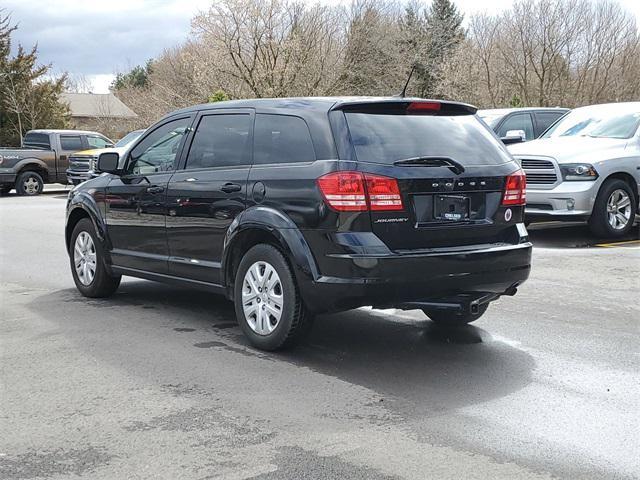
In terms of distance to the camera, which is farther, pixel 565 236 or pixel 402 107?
pixel 565 236

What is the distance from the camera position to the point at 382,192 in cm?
Answer: 519

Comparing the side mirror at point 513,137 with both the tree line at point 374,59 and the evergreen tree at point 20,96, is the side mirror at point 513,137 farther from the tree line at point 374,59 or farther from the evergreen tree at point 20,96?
the evergreen tree at point 20,96

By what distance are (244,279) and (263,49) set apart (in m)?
31.0

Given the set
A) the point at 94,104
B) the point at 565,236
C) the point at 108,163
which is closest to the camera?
the point at 108,163

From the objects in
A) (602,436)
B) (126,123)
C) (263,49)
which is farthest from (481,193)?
(126,123)

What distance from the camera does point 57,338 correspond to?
6.29 metres

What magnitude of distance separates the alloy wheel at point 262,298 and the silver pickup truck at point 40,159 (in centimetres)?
1989

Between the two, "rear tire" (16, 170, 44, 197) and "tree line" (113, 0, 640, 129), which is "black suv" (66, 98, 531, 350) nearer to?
"rear tire" (16, 170, 44, 197)

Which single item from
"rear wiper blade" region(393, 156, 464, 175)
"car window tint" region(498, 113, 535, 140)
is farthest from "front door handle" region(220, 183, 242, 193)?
"car window tint" region(498, 113, 535, 140)

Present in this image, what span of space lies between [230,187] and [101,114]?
61399 millimetres

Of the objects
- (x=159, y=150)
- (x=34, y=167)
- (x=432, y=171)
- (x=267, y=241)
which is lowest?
(x=267, y=241)

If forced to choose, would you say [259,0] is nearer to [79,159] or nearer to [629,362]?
[79,159]

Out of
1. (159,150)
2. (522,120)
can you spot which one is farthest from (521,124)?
(159,150)

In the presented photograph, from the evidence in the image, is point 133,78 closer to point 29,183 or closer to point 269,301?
point 29,183
